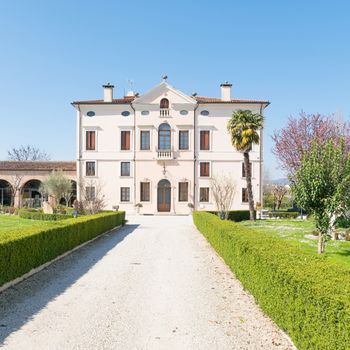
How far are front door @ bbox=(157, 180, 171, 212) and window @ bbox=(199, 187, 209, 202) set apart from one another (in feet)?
9.76

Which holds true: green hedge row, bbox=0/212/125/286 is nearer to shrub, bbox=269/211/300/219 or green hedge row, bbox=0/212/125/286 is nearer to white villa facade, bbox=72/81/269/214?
white villa facade, bbox=72/81/269/214

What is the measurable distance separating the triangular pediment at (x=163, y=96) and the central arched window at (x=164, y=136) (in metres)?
2.36

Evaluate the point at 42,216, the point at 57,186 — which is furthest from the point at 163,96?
the point at 42,216

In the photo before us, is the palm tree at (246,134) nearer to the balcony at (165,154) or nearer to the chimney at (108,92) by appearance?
the balcony at (165,154)

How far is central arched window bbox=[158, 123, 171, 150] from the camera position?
110 ft

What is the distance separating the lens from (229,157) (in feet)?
109

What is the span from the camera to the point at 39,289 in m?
7.50

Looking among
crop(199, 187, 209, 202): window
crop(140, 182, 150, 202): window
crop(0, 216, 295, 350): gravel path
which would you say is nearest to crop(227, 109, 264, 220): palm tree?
crop(199, 187, 209, 202): window

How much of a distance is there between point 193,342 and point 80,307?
2439mm

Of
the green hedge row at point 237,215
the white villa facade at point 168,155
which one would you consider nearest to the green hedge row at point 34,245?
the green hedge row at point 237,215

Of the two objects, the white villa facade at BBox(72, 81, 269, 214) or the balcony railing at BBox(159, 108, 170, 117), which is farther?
the balcony railing at BBox(159, 108, 170, 117)

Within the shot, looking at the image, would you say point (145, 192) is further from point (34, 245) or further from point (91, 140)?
point (34, 245)

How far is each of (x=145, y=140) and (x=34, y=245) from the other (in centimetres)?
2542

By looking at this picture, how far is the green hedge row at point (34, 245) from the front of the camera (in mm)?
7332
